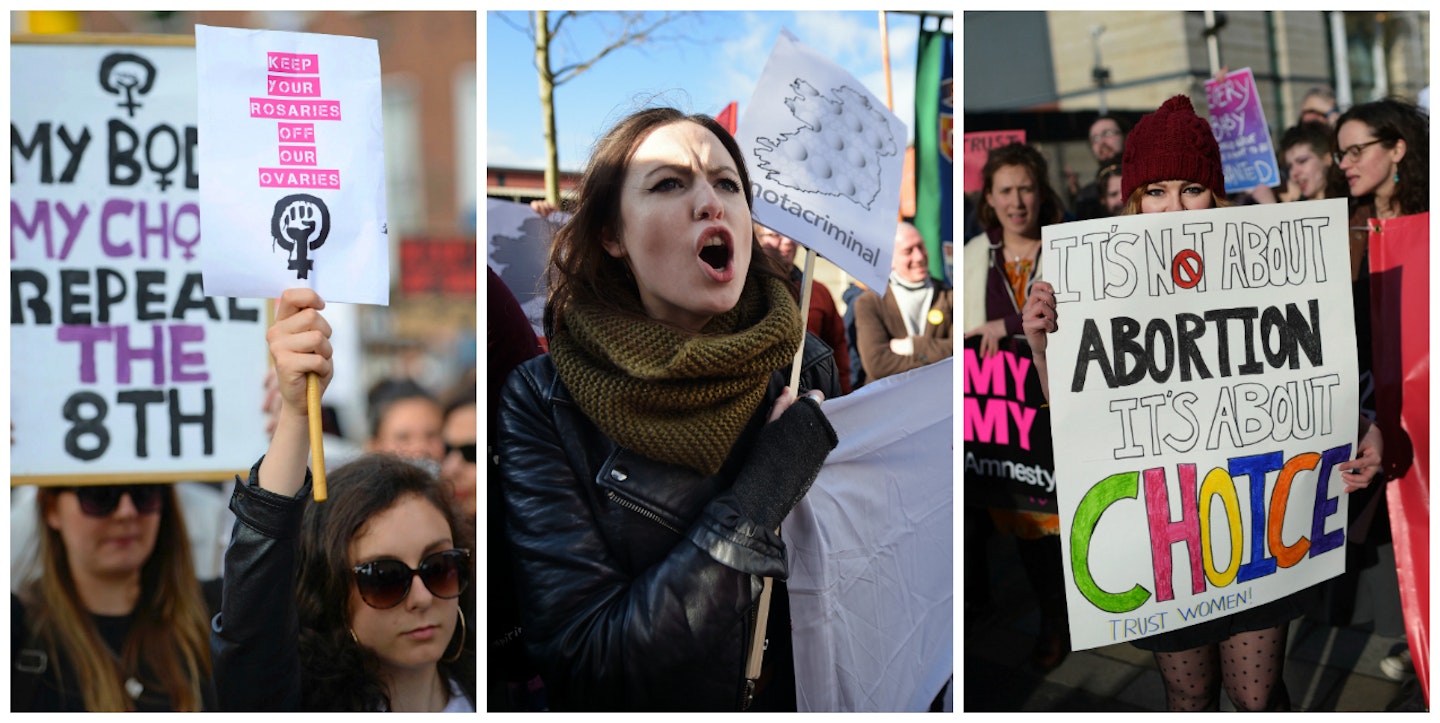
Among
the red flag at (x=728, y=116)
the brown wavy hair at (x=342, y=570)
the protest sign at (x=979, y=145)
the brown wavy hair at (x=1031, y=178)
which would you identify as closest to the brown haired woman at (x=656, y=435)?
the red flag at (x=728, y=116)

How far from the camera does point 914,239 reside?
362cm

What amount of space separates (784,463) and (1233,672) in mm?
1558

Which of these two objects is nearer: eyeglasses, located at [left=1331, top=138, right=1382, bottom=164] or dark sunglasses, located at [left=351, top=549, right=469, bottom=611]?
dark sunglasses, located at [left=351, top=549, right=469, bottom=611]

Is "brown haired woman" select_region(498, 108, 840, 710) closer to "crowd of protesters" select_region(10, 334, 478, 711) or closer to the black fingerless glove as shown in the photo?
the black fingerless glove

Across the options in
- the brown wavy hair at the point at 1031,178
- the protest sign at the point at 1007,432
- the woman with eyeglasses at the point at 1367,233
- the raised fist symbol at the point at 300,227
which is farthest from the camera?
the brown wavy hair at the point at 1031,178

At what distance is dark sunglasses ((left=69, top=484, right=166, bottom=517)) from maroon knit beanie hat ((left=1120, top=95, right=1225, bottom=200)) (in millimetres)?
2908

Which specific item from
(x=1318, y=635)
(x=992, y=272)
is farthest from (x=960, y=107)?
(x=1318, y=635)

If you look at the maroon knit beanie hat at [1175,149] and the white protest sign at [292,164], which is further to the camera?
→ the maroon knit beanie hat at [1175,149]

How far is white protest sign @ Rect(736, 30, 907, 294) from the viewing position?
3.02 m

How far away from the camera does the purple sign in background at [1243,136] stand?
13.5ft

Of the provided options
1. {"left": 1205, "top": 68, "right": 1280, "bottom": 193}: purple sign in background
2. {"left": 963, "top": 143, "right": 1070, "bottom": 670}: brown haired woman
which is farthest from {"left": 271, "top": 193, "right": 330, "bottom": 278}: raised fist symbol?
{"left": 1205, "top": 68, "right": 1280, "bottom": 193}: purple sign in background

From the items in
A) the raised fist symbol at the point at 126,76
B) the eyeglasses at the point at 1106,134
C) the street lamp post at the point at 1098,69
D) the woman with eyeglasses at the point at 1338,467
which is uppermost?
the street lamp post at the point at 1098,69

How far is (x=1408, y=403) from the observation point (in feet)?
11.1

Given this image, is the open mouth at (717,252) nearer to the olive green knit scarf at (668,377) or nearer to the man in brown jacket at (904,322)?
the olive green knit scarf at (668,377)
